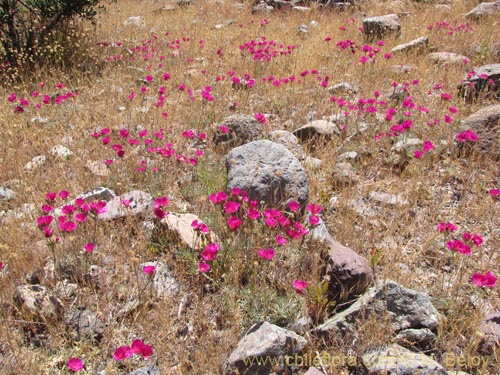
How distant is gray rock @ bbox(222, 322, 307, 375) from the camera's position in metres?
2.13

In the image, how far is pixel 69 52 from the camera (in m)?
7.30

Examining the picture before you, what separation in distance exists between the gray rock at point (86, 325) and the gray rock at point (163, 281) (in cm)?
40

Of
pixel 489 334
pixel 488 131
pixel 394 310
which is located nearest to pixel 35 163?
pixel 394 310

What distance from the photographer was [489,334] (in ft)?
7.59

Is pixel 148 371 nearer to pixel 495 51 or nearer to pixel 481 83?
pixel 481 83

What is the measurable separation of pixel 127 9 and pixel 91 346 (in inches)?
456

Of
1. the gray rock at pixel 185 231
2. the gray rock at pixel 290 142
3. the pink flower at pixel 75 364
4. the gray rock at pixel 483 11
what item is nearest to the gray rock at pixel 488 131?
the gray rock at pixel 290 142

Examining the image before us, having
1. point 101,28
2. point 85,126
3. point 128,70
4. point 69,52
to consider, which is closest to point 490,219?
point 85,126

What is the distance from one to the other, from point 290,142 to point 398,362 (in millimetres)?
2691

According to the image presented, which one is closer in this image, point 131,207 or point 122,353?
point 122,353

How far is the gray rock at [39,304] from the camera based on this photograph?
250 cm

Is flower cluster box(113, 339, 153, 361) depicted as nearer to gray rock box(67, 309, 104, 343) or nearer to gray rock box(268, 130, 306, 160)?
gray rock box(67, 309, 104, 343)

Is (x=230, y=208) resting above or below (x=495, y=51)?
below

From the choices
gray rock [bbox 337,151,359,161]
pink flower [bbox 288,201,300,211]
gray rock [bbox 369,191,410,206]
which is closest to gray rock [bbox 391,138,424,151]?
gray rock [bbox 337,151,359,161]
